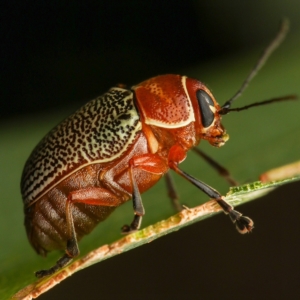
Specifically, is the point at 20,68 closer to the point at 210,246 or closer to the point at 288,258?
the point at 210,246

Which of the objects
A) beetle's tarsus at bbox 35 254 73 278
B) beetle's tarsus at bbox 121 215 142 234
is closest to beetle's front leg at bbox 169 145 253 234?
beetle's tarsus at bbox 121 215 142 234

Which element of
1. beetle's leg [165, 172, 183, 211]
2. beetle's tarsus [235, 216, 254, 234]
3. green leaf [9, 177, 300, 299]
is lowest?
beetle's tarsus [235, 216, 254, 234]

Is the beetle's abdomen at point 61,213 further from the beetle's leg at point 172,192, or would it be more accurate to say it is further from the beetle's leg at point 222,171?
the beetle's leg at point 222,171

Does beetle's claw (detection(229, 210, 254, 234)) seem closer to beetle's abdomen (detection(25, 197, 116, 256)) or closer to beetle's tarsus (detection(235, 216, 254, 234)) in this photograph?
beetle's tarsus (detection(235, 216, 254, 234))

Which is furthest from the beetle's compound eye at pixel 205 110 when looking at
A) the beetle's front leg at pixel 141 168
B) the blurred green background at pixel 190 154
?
the blurred green background at pixel 190 154

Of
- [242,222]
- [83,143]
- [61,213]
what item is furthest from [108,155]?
[242,222]

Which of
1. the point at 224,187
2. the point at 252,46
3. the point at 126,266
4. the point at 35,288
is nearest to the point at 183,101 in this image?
the point at 224,187
